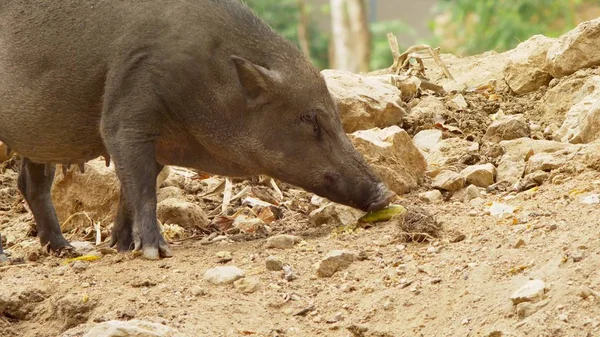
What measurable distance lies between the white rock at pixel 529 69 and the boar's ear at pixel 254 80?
2849mm

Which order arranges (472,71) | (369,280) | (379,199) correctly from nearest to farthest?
1. (369,280)
2. (379,199)
3. (472,71)

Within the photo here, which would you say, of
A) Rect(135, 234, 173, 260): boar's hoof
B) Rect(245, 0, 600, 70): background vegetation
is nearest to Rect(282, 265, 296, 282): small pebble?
Rect(135, 234, 173, 260): boar's hoof

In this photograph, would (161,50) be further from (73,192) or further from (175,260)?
(73,192)

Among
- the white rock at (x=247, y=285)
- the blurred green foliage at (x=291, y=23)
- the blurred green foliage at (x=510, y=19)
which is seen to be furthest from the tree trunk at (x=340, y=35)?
the white rock at (x=247, y=285)

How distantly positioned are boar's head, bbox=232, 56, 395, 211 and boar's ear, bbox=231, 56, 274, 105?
0.09ft

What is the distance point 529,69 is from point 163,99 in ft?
11.2

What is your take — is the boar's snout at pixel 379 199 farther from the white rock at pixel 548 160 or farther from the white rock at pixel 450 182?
the white rock at pixel 548 160

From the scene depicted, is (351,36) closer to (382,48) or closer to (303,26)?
(382,48)

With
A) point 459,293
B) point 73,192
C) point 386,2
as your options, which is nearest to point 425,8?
point 386,2

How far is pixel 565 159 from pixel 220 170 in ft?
6.82

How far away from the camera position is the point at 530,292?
490cm

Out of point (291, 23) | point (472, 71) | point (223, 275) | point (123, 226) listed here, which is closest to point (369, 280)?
point (223, 275)

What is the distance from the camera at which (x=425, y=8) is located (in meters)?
29.4

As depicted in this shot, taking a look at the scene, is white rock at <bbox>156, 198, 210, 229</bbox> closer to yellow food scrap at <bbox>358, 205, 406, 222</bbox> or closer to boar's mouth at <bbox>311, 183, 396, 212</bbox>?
boar's mouth at <bbox>311, 183, 396, 212</bbox>
